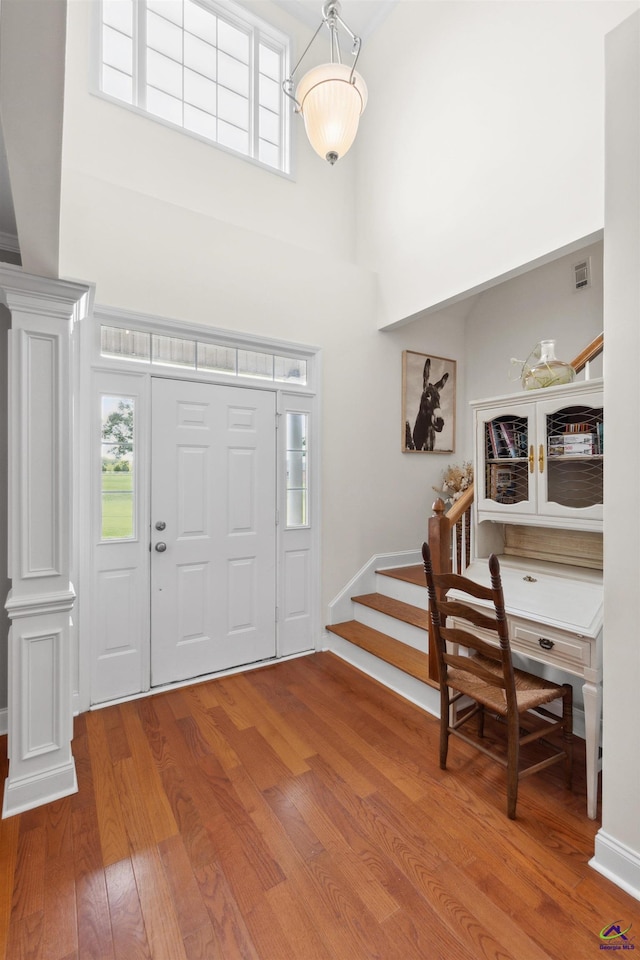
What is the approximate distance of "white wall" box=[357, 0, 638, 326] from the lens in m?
2.32

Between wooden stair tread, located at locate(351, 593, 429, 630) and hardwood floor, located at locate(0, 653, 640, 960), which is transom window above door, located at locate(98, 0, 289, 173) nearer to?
wooden stair tread, located at locate(351, 593, 429, 630)

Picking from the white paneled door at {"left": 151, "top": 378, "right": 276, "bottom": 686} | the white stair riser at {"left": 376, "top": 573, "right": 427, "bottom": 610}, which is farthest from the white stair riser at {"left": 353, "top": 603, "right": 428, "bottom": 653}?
the white paneled door at {"left": 151, "top": 378, "right": 276, "bottom": 686}

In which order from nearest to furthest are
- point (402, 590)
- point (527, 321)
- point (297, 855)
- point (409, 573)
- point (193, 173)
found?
point (297, 855), point (193, 173), point (402, 590), point (409, 573), point (527, 321)

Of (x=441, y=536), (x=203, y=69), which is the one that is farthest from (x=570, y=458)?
(x=203, y=69)

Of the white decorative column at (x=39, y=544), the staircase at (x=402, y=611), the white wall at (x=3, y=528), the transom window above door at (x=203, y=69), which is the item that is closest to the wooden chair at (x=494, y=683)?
the staircase at (x=402, y=611)

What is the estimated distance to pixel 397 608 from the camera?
135 inches

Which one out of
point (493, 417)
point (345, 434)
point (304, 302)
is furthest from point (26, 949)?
point (304, 302)

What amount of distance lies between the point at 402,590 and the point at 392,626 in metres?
0.36

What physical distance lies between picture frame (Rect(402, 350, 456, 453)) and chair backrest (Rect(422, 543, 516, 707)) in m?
2.21

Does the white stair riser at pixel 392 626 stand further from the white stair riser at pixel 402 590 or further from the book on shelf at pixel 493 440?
the book on shelf at pixel 493 440

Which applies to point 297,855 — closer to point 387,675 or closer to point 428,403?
point 387,675

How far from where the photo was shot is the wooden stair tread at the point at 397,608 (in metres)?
3.14

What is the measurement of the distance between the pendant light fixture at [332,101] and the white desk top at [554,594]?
2363mm

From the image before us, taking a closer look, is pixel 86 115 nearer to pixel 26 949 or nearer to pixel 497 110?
pixel 497 110
